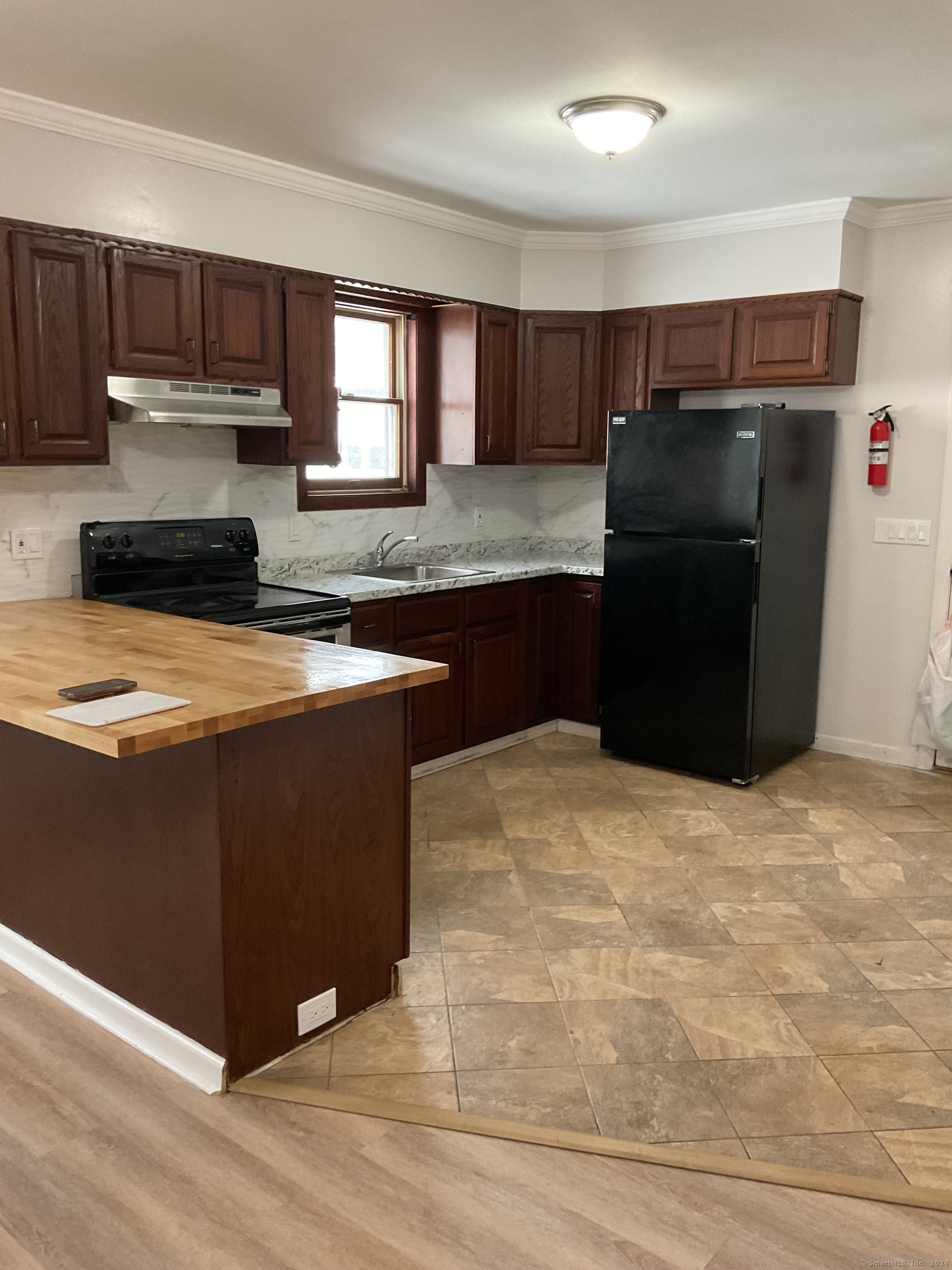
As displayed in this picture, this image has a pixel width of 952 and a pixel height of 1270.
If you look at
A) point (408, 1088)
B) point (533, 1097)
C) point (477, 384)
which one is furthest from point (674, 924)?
point (477, 384)

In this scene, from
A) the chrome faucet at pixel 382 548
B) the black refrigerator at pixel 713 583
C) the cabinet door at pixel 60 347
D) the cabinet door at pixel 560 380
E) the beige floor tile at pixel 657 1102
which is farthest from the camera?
the cabinet door at pixel 560 380

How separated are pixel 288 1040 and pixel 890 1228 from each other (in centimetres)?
134

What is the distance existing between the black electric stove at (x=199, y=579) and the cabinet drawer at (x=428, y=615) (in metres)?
0.40

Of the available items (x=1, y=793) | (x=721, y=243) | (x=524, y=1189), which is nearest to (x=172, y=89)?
(x=1, y=793)

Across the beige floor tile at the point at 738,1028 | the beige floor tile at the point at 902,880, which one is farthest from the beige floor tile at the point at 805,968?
the beige floor tile at the point at 902,880

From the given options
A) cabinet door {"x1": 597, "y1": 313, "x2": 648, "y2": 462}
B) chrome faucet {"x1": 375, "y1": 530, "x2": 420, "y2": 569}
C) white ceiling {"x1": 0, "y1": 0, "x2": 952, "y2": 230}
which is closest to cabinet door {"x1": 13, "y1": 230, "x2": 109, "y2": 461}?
white ceiling {"x1": 0, "y1": 0, "x2": 952, "y2": 230}

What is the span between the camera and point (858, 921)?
3170 millimetres

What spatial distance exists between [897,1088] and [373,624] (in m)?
2.49

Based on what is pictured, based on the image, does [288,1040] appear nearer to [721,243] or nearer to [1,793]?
[1,793]

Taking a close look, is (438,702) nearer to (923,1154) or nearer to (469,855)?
(469,855)

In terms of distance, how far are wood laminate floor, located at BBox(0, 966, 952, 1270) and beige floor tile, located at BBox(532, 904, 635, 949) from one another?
0.92 m

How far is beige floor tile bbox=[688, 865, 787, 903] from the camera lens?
3.32 metres

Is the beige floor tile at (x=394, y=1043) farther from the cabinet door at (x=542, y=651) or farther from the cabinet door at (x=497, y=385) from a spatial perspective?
the cabinet door at (x=497, y=385)

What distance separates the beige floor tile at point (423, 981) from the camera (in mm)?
2682
